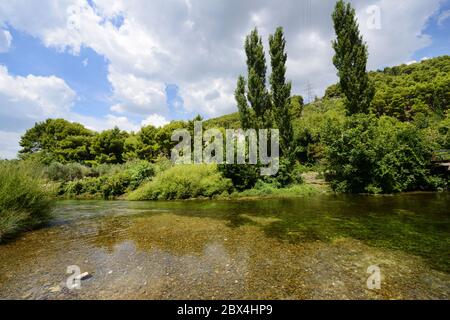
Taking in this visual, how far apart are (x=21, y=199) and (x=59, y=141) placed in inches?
1252

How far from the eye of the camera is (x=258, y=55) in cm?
1655

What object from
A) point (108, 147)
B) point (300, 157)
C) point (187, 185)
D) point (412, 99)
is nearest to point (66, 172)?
point (108, 147)

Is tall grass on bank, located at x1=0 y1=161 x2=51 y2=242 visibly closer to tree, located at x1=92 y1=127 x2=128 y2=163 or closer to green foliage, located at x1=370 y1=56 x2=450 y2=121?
tree, located at x1=92 y1=127 x2=128 y2=163

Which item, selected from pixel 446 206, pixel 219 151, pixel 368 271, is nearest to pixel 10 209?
pixel 368 271

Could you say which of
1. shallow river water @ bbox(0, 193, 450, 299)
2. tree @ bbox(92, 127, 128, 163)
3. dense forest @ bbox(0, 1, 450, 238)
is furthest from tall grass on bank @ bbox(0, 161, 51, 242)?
tree @ bbox(92, 127, 128, 163)

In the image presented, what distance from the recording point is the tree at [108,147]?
2955cm

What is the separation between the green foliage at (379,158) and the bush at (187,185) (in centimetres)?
699

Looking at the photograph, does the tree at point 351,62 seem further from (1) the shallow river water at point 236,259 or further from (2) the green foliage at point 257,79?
(1) the shallow river water at point 236,259

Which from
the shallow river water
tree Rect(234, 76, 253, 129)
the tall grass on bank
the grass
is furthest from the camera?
tree Rect(234, 76, 253, 129)

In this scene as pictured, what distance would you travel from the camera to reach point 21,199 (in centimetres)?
539

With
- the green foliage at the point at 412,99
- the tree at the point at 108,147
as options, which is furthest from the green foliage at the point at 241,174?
the green foliage at the point at 412,99

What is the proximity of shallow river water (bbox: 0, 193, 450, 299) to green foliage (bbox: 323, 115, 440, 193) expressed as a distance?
21.2ft

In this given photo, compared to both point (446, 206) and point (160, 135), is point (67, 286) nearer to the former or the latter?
point (446, 206)

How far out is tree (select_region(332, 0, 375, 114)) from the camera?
53.3ft
